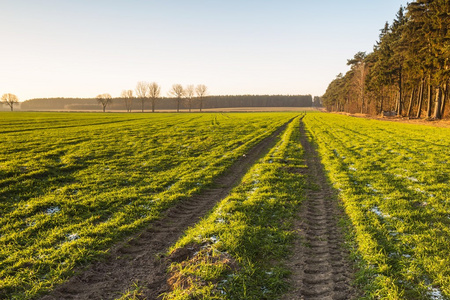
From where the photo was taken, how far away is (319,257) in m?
4.91

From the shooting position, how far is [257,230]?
5906 millimetres

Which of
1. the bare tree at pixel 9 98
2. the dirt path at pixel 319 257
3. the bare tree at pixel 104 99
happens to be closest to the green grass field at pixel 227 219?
the dirt path at pixel 319 257

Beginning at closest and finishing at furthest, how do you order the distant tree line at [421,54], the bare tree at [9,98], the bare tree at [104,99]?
the distant tree line at [421,54], the bare tree at [104,99], the bare tree at [9,98]

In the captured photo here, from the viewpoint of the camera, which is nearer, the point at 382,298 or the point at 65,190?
the point at 382,298

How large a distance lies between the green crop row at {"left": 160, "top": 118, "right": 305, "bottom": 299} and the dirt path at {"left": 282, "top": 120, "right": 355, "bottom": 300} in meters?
0.27

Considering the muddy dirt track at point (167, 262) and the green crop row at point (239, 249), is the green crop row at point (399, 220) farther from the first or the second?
the green crop row at point (239, 249)

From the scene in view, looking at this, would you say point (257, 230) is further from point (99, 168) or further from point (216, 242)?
point (99, 168)

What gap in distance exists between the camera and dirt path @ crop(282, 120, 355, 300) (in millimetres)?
3979

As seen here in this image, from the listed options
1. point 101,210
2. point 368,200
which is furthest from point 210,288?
point 368,200

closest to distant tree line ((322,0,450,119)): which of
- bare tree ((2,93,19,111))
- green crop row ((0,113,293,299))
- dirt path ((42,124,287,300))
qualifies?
green crop row ((0,113,293,299))

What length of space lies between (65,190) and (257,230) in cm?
755

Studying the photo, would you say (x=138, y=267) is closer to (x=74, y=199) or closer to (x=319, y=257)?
(x=319, y=257)

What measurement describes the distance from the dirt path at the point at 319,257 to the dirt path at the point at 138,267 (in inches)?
96.0

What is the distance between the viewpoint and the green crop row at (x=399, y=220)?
4051mm
